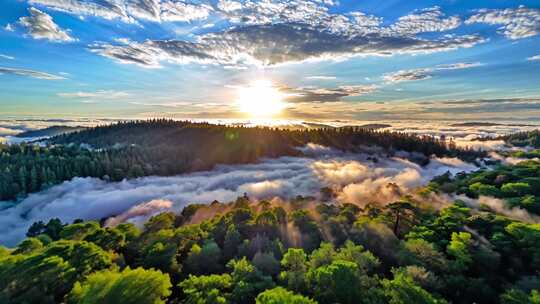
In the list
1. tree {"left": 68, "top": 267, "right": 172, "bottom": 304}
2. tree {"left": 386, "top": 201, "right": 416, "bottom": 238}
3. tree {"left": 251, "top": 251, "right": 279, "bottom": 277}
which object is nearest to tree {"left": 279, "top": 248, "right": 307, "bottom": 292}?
tree {"left": 251, "top": 251, "right": 279, "bottom": 277}

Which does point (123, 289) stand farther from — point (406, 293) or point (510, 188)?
point (510, 188)

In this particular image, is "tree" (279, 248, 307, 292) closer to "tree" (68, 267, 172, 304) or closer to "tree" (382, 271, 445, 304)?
"tree" (382, 271, 445, 304)

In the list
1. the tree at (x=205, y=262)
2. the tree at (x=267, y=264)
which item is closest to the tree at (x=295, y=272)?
the tree at (x=267, y=264)

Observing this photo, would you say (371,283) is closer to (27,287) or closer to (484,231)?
(484,231)

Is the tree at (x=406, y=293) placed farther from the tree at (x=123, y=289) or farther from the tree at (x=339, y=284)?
the tree at (x=123, y=289)

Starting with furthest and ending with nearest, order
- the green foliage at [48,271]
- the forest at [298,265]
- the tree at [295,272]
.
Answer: the tree at [295,272] < the green foliage at [48,271] < the forest at [298,265]

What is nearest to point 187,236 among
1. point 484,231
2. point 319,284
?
point 319,284

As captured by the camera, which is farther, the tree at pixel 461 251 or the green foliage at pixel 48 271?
the tree at pixel 461 251

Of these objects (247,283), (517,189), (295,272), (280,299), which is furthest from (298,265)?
(517,189)
